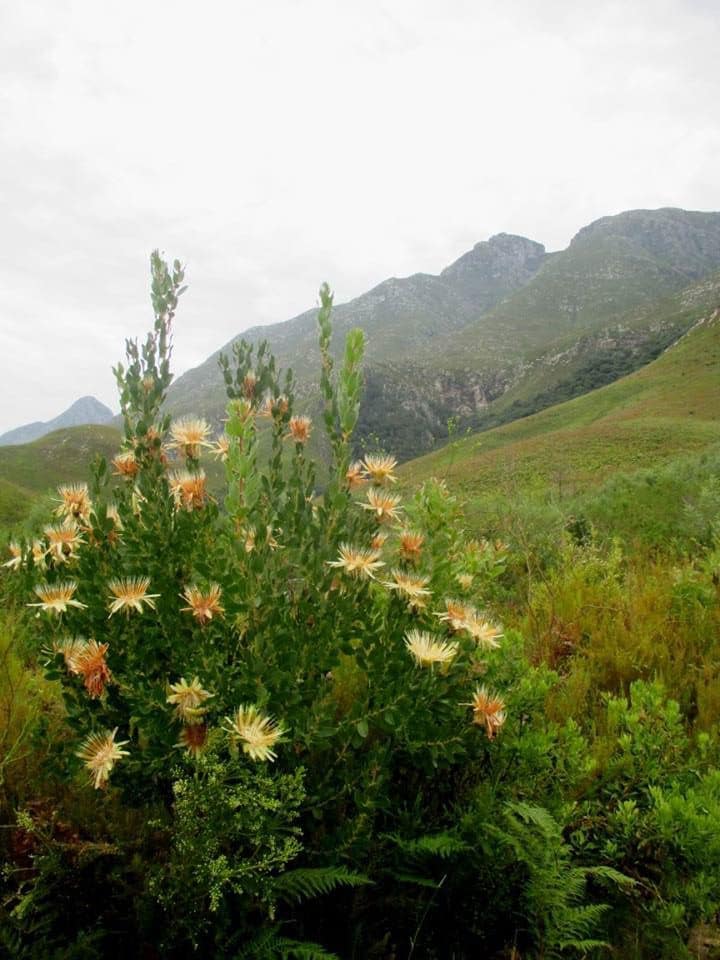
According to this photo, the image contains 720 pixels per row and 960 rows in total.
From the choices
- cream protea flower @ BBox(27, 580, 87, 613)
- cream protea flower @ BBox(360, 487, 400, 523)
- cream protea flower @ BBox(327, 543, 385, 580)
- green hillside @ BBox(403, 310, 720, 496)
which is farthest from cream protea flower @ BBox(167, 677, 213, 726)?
green hillside @ BBox(403, 310, 720, 496)

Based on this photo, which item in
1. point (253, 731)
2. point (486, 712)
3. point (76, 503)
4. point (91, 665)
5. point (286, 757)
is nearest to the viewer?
point (253, 731)

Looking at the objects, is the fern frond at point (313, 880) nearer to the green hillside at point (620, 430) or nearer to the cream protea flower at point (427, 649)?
the cream protea flower at point (427, 649)

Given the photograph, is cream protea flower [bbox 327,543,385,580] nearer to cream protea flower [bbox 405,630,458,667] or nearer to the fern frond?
cream protea flower [bbox 405,630,458,667]

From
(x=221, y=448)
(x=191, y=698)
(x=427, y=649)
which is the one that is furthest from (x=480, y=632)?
(x=221, y=448)

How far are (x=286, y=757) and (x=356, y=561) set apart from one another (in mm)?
614

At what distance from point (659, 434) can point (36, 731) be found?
165 ft

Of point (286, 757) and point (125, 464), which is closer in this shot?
point (286, 757)

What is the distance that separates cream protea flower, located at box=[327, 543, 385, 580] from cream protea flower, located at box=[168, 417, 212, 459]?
62cm

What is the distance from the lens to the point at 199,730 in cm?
156

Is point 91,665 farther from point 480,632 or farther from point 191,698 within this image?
point 480,632

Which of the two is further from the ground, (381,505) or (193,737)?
(381,505)

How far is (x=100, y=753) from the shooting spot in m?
1.51

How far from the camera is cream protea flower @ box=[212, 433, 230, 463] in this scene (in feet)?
6.41

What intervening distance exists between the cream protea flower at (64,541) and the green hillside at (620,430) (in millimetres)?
10842
